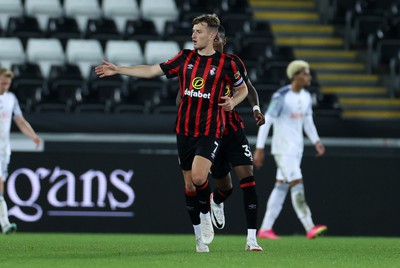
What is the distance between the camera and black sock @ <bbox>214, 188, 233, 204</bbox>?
10.9 metres

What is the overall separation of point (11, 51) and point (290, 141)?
6.75 metres

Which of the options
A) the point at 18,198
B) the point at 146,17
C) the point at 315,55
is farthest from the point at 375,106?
the point at 18,198

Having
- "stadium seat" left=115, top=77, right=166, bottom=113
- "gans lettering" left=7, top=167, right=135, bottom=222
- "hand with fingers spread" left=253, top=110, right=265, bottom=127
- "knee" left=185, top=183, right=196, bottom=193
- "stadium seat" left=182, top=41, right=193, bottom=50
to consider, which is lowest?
"gans lettering" left=7, top=167, right=135, bottom=222

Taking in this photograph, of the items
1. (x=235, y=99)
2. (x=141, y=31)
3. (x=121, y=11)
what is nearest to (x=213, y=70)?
(x=235, y=99)

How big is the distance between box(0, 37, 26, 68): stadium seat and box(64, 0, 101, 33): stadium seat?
1.64 meters

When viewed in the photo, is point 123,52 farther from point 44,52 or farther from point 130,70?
point 130,70

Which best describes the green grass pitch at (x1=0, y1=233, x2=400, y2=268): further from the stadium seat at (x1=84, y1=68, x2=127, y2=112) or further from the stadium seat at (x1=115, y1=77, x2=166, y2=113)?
the stadium seat at (x1=115, y1=77, x2=166, y2=113)

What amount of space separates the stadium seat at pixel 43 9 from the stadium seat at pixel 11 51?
1.26m

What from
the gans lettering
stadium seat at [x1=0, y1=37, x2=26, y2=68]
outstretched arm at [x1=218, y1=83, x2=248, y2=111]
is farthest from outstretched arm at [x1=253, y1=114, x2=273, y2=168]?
stadium seat at [x1=0, y1=37, x2=26, y2=68]

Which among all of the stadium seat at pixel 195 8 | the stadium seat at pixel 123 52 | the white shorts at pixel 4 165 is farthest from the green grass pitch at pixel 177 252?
the stadium seat at pixel 195 8

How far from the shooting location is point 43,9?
65.5 feet

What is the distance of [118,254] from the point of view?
31.9 feet

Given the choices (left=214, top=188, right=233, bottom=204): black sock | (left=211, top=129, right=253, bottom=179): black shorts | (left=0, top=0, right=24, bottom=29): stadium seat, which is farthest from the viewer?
(left=0, top=0, right=24, bottom=29): stadium seat

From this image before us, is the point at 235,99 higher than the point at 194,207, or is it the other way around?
the point at 235,99
